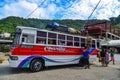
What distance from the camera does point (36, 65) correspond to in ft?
41.1

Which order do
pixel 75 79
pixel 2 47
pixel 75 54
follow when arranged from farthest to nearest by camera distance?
pixel 2 47
pixel 75 54
pixel 75 79

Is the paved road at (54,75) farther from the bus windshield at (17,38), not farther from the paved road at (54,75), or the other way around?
the bus windshield at (17,38)

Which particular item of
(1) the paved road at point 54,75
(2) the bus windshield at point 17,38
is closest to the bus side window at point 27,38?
(2) the bus windshield at point 17,38

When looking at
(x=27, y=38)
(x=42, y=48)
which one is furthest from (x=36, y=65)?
(x=27, y=38)

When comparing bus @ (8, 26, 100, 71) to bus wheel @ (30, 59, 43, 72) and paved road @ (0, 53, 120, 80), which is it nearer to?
bus wheel @ (30, 59, 43, 72)

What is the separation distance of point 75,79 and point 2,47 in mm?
35339

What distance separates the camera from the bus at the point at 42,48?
1172 centimetres

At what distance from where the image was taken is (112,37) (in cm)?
4509

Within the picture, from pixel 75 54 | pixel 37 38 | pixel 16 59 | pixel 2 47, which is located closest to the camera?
pixel 16 59

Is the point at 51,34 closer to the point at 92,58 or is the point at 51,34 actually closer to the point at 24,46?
the point at 24,46

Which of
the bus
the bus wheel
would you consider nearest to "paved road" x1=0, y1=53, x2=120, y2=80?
the bus wheel

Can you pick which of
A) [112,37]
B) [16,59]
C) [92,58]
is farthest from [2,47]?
[16,59]

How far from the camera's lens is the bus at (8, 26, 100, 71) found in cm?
1172

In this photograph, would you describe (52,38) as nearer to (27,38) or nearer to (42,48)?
(42,48)
